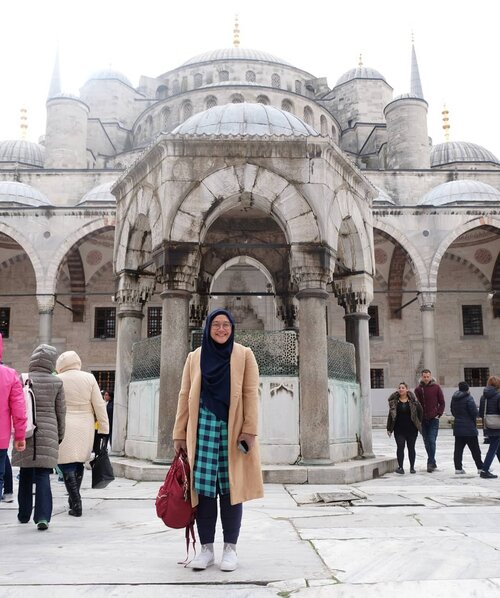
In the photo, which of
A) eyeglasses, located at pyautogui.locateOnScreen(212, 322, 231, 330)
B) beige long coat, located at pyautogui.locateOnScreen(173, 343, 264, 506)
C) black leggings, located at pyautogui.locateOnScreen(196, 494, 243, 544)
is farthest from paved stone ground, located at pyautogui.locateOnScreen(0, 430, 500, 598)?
eyeglasses, located at pyautogui.locateOnScreen(212, 322, 231, 330)

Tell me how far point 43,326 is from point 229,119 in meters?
13.3

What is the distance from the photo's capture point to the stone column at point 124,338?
6.86 m

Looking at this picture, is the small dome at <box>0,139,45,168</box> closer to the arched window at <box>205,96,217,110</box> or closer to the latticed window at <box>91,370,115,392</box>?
the arched window at <box>205,96,217,110</box>

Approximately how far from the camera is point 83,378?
4316mm

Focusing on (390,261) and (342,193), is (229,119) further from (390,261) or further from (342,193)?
(390,261)

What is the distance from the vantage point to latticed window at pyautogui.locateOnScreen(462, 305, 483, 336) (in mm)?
22219

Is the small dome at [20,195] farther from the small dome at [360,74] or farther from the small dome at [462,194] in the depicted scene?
the small dome at [360,74]

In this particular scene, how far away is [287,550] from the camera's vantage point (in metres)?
3.03

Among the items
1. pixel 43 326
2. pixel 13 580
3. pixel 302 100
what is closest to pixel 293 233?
pixel 13 580

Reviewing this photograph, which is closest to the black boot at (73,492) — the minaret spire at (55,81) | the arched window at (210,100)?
the arched window at (210,100)

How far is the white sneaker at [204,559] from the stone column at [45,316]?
1648cm

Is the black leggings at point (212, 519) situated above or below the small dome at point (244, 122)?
below

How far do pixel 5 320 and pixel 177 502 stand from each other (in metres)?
21.0

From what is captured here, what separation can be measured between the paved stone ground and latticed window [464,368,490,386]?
1785 cm
